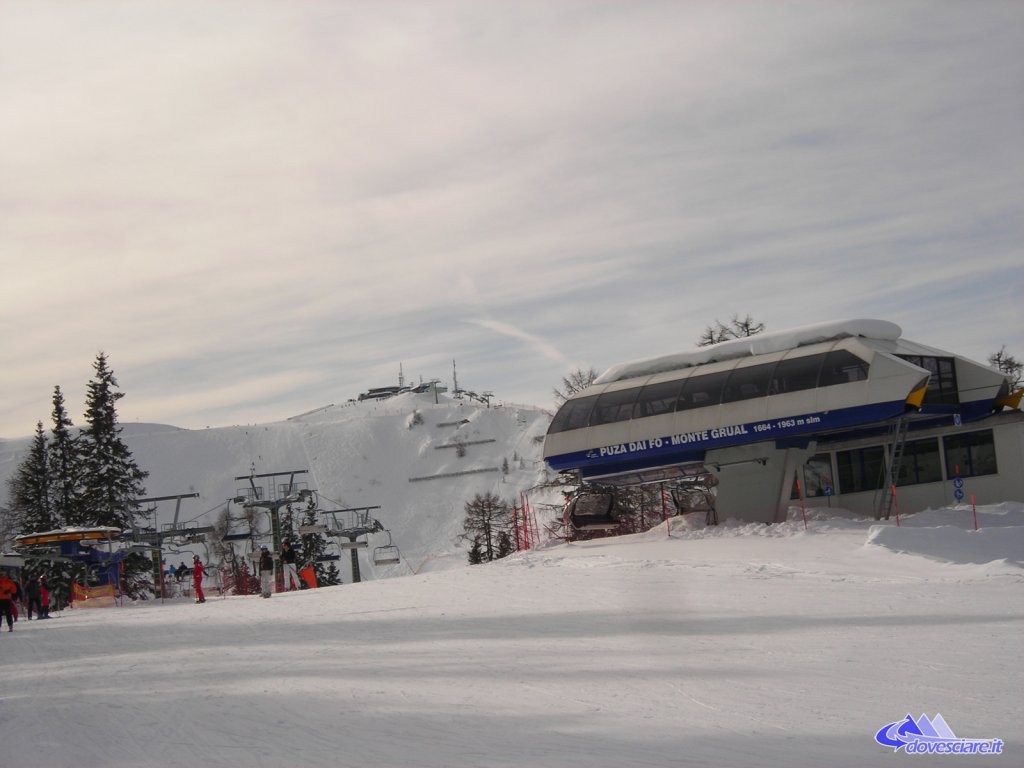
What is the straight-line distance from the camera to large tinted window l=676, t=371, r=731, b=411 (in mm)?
29828

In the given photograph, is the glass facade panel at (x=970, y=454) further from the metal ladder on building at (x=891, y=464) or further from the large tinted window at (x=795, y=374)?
the large tinted window at (x=795, y=374)

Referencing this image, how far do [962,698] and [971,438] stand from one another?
20.6m

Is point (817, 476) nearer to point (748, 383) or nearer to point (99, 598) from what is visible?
point (748, 383)

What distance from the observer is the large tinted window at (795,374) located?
28.0 meters

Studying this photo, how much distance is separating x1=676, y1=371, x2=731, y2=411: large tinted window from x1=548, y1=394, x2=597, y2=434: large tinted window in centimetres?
312

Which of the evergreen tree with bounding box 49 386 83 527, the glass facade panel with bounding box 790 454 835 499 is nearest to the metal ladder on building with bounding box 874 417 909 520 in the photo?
the glass facade panel with bounding box 790 454 835 499

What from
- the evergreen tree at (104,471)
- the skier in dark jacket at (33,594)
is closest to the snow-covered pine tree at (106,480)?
the evergreen tree at (104,471)

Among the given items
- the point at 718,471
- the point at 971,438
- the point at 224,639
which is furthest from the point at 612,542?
the point at 224,639

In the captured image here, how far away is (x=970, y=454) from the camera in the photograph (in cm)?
2909

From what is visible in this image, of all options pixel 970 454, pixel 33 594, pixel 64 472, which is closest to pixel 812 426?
pixel 970 454

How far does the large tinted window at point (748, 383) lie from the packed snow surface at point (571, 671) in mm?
6075

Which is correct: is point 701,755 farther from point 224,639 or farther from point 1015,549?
point 1015,549

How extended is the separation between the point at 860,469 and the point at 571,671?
21.2 meters

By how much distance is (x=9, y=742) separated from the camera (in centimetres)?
1033
